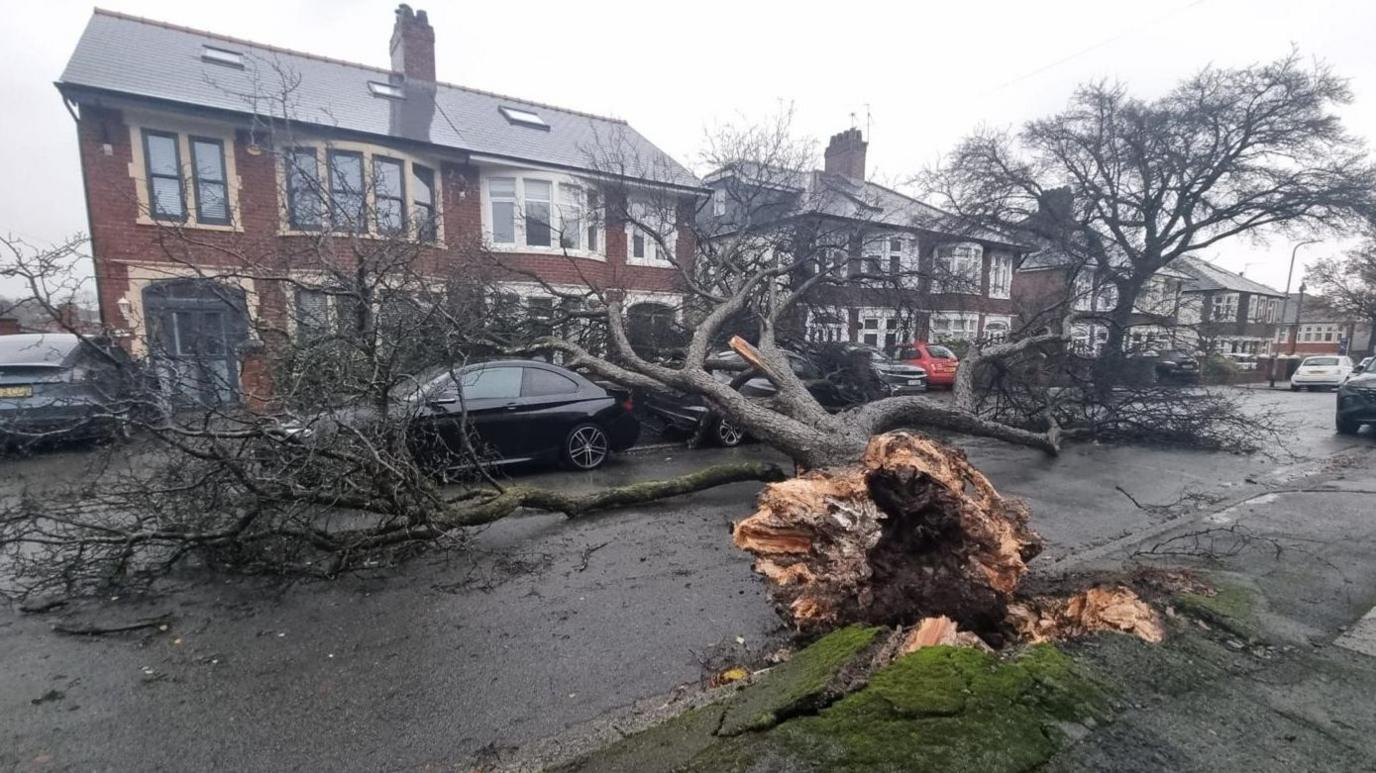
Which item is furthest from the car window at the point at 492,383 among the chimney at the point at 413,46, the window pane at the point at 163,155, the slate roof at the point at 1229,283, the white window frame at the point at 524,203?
the slate roof at the point at 1229,283

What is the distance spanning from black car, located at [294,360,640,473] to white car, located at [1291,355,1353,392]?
31.8 m

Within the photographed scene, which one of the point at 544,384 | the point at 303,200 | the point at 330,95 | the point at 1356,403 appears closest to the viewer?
the point at 544,384

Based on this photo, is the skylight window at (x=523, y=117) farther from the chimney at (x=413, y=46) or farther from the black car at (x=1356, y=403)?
the black car at (x=1356, y=403)

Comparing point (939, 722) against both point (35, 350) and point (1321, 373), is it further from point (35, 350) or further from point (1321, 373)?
point (1321, 373)

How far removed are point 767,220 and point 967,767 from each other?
→ 1262 cm

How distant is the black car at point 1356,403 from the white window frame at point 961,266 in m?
6.72

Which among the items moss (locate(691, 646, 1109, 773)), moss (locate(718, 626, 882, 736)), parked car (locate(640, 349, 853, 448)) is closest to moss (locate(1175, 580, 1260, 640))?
moss (locate(691, 646, 1109, 773))

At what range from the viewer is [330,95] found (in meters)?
15.1

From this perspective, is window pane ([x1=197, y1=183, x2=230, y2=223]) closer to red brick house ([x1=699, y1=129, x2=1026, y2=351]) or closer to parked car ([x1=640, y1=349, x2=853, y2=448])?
parked car ([x1=640, y1=349, x2=853, y2=448])

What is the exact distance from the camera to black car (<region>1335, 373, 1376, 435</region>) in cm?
1103

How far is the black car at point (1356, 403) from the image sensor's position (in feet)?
36.2

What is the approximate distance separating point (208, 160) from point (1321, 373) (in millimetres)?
38923

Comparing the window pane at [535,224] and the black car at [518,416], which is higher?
the window pane at [535,224]

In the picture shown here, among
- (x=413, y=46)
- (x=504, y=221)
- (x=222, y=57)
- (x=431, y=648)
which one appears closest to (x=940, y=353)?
(x=504, y=221)
